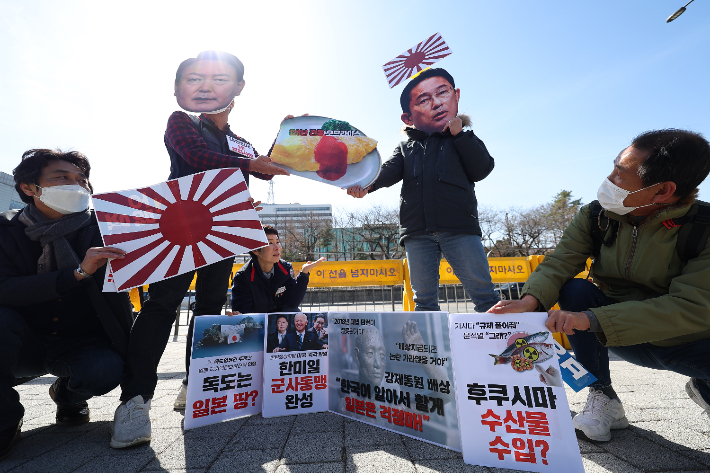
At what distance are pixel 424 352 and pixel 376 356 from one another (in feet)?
1.00

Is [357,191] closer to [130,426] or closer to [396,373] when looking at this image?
[396,373]

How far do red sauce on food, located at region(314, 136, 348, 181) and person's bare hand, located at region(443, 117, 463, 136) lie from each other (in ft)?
2.43

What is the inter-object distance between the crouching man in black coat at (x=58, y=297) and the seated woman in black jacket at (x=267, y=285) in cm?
102

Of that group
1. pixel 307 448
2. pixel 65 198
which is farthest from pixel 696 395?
pixel 65 198

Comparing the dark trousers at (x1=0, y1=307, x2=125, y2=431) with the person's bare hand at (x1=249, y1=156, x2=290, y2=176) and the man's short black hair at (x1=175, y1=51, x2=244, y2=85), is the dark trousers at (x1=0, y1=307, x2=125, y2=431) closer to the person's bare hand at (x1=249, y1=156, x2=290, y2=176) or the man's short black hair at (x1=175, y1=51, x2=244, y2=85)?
the person's bare hand at (x1=249, y1=156, x2=290, y2=176)

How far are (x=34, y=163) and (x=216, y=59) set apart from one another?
1.23 meters

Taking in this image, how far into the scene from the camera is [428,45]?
3.09 meters

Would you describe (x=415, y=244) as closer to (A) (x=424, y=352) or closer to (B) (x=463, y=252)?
(B) (x=463, y=252)

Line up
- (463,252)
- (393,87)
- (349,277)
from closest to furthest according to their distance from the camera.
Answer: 1. (463,252)
2. (393,87)
3. (349,277)

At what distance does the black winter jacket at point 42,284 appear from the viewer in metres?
1.76

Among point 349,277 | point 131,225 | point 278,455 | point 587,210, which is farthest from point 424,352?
point 349,277

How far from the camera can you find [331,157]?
2.47 metres

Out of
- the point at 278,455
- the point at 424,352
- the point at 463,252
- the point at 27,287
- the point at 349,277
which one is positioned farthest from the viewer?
the point at 349,277

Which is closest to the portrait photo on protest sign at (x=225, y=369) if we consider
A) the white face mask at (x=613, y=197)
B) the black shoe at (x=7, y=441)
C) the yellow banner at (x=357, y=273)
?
the black shoe at (x=7, y=441)
